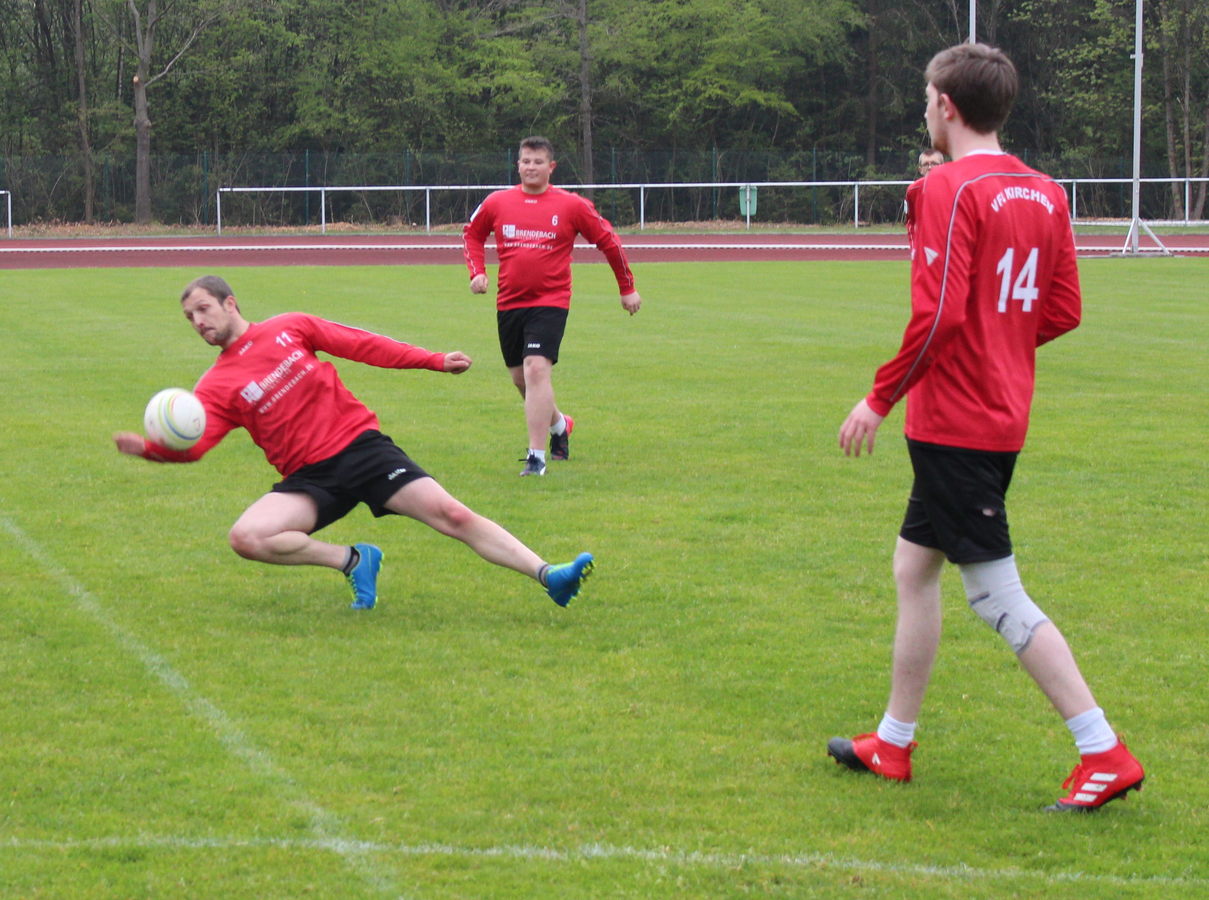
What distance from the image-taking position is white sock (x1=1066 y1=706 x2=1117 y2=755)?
420 centimetres

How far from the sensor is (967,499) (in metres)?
4.15

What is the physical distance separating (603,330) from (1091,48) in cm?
4055

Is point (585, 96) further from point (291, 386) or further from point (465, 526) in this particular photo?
point (465, 526)

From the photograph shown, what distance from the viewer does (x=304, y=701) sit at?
527 centimetres

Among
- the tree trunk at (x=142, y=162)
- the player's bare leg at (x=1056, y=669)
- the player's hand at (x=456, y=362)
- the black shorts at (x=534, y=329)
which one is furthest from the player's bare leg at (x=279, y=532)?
the tree trunk at (x=142, y=162)

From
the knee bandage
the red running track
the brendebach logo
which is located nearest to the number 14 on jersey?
the knee bandage

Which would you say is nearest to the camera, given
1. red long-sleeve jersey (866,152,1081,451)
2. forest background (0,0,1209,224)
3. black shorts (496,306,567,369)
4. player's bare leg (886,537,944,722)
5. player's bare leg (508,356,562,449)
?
red long-sleeve jersey (866,152,1081,451)

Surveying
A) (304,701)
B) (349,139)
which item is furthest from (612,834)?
(349,139)

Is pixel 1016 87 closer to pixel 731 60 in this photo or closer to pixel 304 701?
pixel 304 701

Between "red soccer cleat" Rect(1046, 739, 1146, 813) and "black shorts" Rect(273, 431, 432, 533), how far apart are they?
9.89 feet

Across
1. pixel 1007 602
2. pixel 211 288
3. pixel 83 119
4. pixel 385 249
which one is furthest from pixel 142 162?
pixel 1007 602

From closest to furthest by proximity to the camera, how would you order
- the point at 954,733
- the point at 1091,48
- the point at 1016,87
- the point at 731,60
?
1. the point at 1016,87
2. the point at 954,733
3. the point at 1091,48
4. the point at 731,60

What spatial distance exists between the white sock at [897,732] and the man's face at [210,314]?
10.4ft

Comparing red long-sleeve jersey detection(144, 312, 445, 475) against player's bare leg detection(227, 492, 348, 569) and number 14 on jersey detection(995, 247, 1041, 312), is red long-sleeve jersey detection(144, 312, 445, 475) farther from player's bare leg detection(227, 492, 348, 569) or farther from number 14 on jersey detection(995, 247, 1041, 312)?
number 14 on jersey detection(995, 247, 1041, 312)
